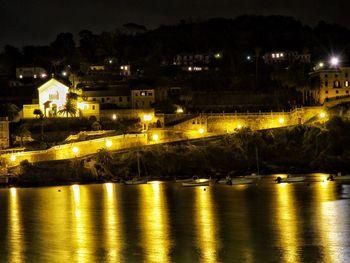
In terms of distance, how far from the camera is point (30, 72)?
85.8 metres

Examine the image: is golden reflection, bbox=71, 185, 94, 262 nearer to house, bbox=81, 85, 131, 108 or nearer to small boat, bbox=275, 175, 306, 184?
small boat, bbox=275, 175, 306, 184

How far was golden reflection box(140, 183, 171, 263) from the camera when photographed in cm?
2962

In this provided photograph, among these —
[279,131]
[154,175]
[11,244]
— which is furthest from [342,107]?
[11,244]

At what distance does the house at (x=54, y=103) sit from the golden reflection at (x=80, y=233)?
54.8 ft

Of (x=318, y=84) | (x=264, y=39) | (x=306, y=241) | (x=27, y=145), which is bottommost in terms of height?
(x=306, y=241)

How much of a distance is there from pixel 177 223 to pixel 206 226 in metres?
1.87

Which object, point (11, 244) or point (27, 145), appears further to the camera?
point (27, 145)

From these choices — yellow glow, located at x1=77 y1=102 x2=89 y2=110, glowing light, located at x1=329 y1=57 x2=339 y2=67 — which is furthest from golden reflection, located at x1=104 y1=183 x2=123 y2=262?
glowing light, located at x1=329 y1=57 x2=339 y2=67

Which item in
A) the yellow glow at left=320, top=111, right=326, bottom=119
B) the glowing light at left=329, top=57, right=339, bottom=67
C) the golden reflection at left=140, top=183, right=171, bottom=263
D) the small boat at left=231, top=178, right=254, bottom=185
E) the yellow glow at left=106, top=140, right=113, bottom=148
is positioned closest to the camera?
the golden reflection at left=140, top=183, right=171, bottom=263

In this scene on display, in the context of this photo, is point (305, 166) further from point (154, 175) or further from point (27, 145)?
point (27, 145)

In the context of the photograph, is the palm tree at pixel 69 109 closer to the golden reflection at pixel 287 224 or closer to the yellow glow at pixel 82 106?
the yellow glow at pixel 82 106

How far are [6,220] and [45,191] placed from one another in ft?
38.0

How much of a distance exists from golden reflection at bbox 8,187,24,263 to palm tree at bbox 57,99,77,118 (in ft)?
48.7

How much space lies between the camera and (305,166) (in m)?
57.6
